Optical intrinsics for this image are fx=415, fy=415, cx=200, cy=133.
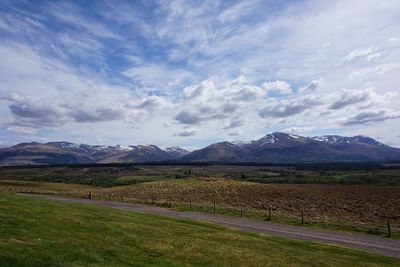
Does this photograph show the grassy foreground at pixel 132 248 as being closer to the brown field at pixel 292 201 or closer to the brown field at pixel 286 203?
the brown field at pixel 286 203

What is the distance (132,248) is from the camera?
2284 centimetres

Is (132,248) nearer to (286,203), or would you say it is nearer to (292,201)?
(286,203)

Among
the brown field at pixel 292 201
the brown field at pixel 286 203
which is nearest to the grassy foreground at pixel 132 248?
the brown field at pixel 286 203

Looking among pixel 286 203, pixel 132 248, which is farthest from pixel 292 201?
pixel 132 248

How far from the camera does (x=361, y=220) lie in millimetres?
56625

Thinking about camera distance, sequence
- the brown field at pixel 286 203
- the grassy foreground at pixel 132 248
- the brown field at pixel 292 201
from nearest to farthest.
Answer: the grassy foreground at pixel 132 248, the brown field at pixel 286 203, the brown field at pixel 292 201

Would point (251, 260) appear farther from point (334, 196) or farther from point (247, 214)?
point (334, 196)

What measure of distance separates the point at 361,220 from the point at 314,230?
14.1 meters

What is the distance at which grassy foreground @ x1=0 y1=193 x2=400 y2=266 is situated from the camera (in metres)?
18.1

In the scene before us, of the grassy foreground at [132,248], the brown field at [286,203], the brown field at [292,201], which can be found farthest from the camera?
the brown field at [292,201]

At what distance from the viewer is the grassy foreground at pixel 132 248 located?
59.5ft

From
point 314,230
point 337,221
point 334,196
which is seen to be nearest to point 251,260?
point 314,230

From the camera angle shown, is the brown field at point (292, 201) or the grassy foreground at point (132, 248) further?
the brown field at point (292, 201)

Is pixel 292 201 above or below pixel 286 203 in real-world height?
above
